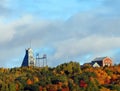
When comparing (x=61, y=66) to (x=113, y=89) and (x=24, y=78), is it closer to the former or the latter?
(x=24, y=78)

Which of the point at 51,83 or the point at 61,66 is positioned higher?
the point at 61,66

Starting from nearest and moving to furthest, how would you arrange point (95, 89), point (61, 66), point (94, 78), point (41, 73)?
point (95, 89) → point (94, 78) → point (41, 73) → point (61, 66)

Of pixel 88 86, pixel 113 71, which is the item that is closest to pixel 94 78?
pixel 88 86

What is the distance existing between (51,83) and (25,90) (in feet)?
30.9

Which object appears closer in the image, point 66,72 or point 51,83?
point 51,83

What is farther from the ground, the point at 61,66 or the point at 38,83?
the point at 61,66

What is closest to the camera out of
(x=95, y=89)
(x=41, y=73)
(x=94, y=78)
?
(x=95, y=89)

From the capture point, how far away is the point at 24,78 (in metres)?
134

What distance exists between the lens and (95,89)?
119062 mm

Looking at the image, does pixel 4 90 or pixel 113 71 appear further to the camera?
pixel 113 71

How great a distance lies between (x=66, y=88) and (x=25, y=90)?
10.2 m

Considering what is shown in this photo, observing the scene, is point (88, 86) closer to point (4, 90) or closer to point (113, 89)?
point (113, 89)

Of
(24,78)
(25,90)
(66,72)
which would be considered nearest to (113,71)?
(66,72)

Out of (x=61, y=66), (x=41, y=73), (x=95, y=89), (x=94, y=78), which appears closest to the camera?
(x=95, y=89)
